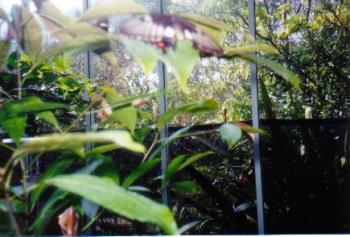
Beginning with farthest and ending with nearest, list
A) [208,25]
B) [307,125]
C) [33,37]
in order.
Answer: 1. [307,125]
2. [33,37]
3. [208,25]

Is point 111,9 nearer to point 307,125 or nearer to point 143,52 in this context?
point 143,52

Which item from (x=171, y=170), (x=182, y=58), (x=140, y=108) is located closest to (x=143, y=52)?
(x=182, y=58)

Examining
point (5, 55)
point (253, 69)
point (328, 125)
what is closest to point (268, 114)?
point (328, 125)

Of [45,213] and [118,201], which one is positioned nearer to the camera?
[118,201]

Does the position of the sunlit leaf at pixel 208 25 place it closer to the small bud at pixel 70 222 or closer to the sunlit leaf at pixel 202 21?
the sunlit leaf at pixel 202 21

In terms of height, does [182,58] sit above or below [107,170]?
above

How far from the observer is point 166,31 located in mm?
456

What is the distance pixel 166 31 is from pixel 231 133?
0.60 ft

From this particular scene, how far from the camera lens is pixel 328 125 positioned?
349 cm

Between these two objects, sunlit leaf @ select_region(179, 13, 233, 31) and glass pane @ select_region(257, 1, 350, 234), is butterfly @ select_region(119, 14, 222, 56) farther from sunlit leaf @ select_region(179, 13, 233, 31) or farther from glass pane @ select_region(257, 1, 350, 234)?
glass pane @ select_region(257, 1, 350, 234)

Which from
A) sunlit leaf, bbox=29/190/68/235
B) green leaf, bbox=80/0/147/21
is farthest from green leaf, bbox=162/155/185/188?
green leaf, bbox=80/0/147/21

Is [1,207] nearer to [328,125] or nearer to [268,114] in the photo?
[268,114]

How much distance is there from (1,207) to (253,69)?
6.13 ft

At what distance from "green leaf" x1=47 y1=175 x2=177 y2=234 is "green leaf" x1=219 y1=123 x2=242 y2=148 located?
0.57 feet
